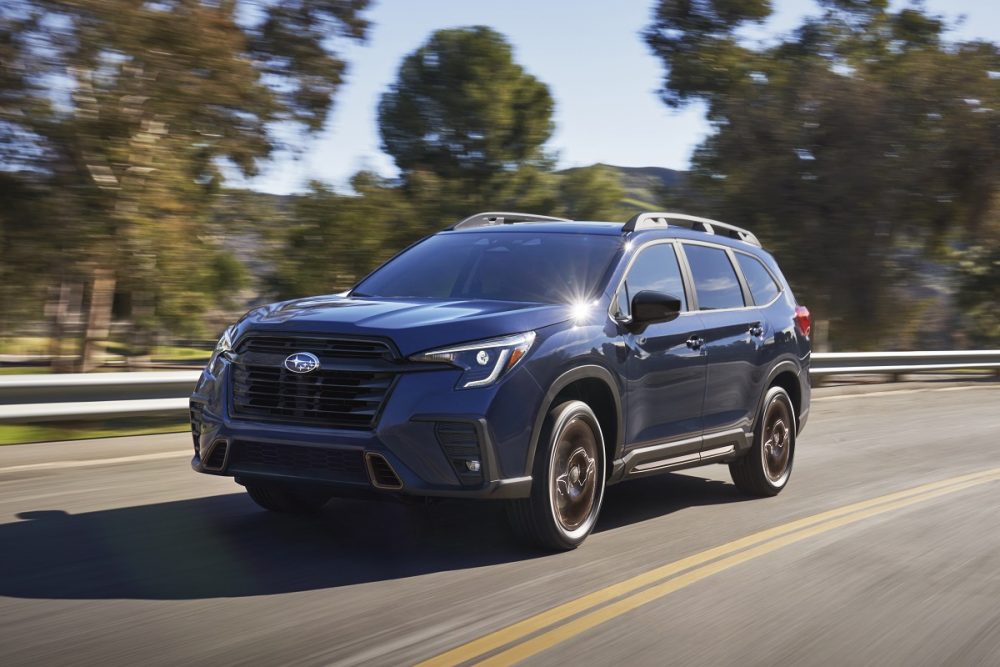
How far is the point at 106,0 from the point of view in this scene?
1397 centimetres

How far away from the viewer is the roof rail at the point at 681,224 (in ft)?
24.6

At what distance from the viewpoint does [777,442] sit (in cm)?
892

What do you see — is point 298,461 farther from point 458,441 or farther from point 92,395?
point 92,395

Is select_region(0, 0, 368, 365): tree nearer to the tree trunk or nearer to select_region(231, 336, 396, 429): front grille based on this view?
the tree trunk

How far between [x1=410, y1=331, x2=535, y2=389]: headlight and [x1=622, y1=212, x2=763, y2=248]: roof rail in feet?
5.99

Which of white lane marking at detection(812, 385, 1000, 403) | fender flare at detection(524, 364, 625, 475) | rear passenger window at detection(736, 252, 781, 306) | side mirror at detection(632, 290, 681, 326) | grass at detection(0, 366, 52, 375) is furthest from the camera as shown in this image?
grass at detection(0, 366, 52, 375)

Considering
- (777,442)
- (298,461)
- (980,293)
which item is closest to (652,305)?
(298,461)

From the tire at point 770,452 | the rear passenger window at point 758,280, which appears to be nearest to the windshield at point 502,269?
the rear passenger window at point 758,280

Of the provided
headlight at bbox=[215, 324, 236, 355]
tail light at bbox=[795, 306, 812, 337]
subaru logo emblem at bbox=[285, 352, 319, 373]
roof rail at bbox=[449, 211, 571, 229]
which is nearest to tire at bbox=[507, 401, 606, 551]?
subaru logo emblem at bbox=[285, 352, 319, 373]

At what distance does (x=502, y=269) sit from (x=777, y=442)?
9.59ft

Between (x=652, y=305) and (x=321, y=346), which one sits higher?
(x=652, y=305)

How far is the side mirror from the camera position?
677 centimetres

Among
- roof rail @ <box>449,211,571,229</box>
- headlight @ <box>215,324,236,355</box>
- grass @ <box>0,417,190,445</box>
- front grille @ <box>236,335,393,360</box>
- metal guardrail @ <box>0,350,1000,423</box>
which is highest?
roof rail @ <box>449,211,571,229</box>

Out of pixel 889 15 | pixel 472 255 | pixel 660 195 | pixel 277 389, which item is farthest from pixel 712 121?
pixel 277 389
